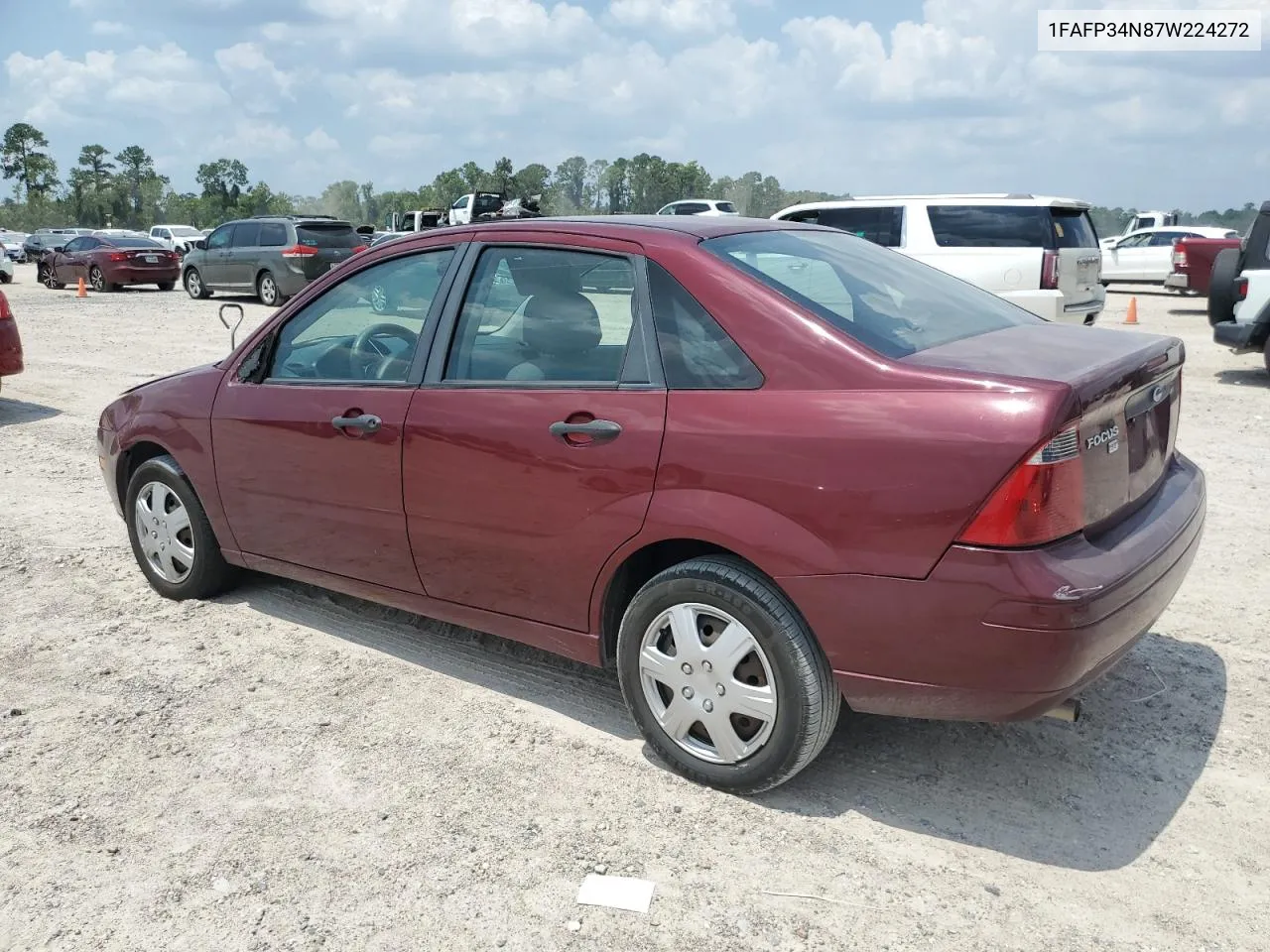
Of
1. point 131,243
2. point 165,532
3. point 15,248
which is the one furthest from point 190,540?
point 15,248

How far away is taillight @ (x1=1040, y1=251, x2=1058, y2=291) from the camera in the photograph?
11273 mm

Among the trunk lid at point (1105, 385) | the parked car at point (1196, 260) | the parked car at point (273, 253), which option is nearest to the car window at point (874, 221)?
the trunk lid at point (1105, 385)

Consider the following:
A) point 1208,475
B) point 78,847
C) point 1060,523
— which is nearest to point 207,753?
point 78,847

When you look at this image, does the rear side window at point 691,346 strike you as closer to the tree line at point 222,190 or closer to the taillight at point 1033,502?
the taillight at point 1033,502

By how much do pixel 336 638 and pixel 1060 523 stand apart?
3.09 metres

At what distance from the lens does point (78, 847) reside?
3.22 metres

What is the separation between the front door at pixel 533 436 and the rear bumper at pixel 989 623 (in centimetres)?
73

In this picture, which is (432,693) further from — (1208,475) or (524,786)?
(1208,475)

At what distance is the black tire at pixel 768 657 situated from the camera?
10.3 feet

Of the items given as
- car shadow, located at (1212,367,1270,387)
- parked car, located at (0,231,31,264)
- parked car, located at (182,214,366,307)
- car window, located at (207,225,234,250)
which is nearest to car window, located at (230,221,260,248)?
parked car, located at (182,214,366,307)

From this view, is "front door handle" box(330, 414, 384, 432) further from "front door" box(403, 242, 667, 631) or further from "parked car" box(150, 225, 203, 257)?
"parked car" box(150, 225, 203, 257)

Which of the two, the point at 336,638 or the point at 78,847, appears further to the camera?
the point at 336,638

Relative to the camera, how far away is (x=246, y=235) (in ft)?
72.2

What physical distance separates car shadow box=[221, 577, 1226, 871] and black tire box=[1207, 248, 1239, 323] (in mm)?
8314
